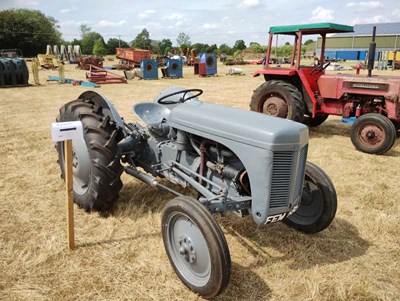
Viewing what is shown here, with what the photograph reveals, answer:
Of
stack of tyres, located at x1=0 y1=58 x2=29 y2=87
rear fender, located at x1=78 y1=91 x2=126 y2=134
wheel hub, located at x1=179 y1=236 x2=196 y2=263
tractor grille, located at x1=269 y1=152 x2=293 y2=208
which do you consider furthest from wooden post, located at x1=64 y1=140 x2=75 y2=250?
stack of tyres, located at x1=0 y1=58 x2=29 y2=87

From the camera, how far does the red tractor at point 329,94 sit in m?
5.73

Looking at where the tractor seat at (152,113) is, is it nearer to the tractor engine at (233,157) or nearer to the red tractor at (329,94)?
the tractor engine at (233,157)

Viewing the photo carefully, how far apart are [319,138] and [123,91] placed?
8.08 metres

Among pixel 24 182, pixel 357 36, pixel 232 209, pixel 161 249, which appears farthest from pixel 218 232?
pixel 357 36

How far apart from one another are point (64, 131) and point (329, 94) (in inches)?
212

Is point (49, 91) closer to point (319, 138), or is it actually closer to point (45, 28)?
point (319, 138)

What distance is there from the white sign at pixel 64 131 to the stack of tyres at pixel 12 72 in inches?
491

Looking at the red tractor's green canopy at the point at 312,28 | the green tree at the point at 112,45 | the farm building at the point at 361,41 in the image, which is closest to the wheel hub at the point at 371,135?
the red tractor's green canopy at the point at 312,28

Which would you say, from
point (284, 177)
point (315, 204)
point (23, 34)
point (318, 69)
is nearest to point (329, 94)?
point (318, 69)

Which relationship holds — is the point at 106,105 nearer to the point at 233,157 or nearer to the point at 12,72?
the point at 233,157

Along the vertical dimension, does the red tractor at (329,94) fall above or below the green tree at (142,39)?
below

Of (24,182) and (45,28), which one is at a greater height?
(45,28)

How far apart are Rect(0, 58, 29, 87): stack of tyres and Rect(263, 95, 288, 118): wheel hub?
1088 cm

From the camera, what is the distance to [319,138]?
669 centimetres
